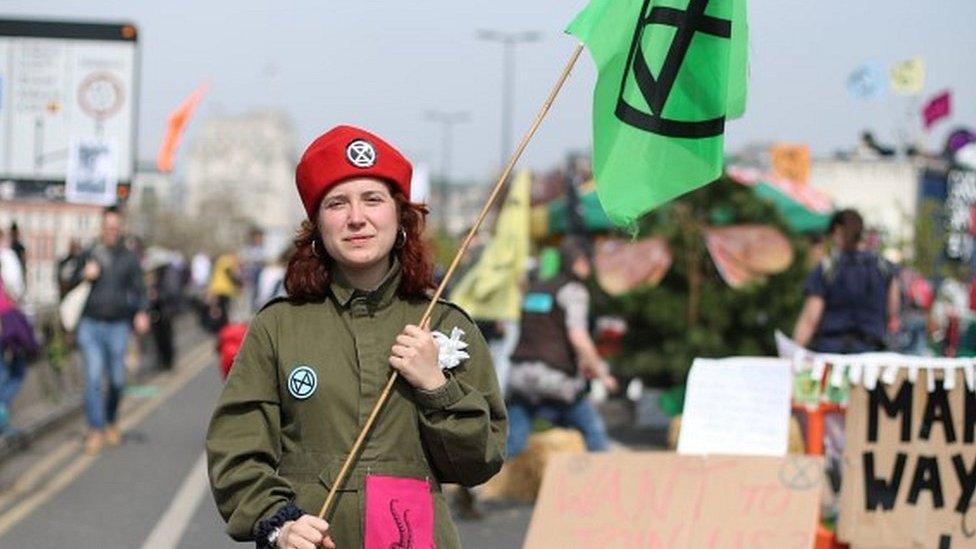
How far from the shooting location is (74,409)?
18.6 m

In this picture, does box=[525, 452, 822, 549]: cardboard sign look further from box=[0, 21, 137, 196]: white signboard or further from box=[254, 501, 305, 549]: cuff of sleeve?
box=[0, 21, 137, 196]: white signboard

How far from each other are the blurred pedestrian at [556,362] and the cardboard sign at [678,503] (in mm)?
4673

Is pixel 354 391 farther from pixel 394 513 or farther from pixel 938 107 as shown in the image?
pixel 938 107

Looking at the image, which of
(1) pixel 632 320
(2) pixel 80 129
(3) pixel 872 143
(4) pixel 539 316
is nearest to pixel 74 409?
(2) pixel 80 129

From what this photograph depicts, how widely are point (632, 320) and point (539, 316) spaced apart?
5.33 meters

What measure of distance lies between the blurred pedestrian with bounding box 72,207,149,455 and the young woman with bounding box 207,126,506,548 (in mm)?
10880

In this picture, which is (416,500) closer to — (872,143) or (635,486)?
(635,486)

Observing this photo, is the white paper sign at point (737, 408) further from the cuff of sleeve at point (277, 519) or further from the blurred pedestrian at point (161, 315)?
the blurred pedestrian at point (161, 315)

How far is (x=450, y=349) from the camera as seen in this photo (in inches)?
158

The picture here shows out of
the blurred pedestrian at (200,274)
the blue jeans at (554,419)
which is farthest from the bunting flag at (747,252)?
the blurred pedestrian at (200,274)

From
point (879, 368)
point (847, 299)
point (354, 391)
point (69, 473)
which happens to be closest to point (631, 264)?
point (69, 473)

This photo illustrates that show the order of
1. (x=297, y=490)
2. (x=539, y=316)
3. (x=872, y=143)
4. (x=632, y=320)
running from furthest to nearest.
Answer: (x=872, y=143)
(x=632, y=320)
(x=539, y=316)
(x=297, y=490)

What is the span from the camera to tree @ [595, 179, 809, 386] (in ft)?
54.7

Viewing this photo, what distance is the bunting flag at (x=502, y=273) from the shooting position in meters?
13.9
